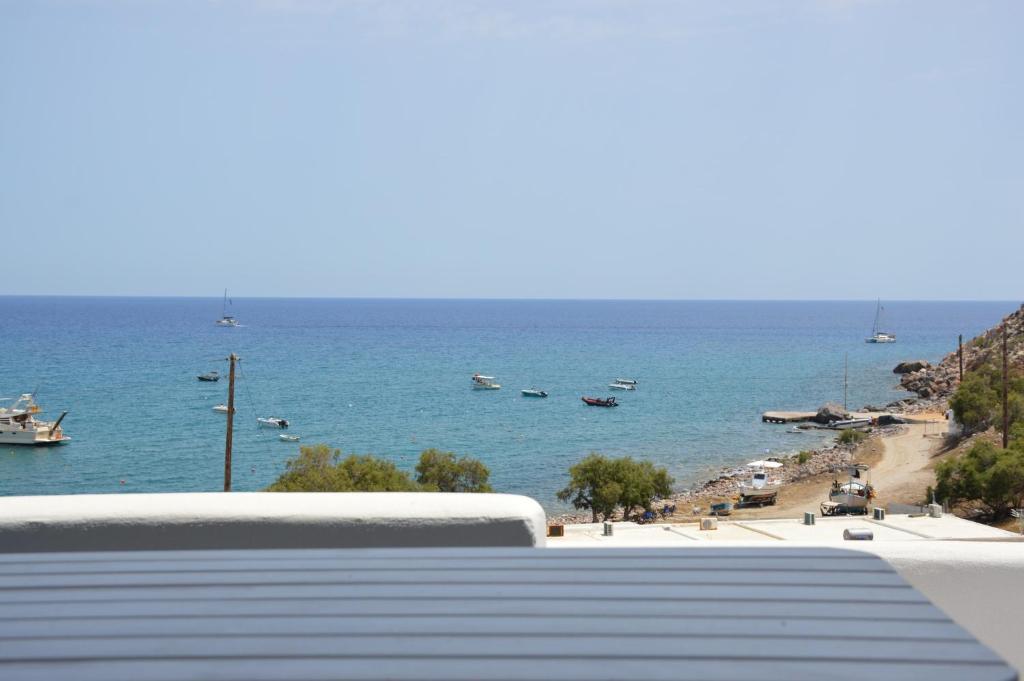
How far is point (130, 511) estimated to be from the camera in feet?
11.1

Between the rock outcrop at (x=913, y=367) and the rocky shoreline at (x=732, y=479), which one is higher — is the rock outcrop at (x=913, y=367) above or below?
above

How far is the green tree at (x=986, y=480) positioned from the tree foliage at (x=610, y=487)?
31.5 ft

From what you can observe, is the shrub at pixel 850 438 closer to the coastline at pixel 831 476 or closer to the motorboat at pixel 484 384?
the coastline at pixel 831 476

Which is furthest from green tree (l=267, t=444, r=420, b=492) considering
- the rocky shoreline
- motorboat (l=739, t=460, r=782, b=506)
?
motorboat (l=739, t=460, r=782, b=506)

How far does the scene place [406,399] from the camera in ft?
234

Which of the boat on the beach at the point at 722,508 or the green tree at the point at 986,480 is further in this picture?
the boat on the beach at the point at 722,508

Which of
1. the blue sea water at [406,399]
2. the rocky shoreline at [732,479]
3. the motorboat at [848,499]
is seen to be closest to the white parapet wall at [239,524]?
the rocky shoreline at [732,479]

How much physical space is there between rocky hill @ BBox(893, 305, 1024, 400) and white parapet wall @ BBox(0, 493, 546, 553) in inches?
2432

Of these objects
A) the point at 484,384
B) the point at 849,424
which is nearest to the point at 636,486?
the point at 849,424

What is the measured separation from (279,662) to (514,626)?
47 cm

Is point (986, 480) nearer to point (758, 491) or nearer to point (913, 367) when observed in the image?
point (758, 491)

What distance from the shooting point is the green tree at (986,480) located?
2745 cm

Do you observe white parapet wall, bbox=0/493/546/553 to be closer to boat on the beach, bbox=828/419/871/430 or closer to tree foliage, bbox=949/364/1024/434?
tree foliage, bbox=949/364/1024/434

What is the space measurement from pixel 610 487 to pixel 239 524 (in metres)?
30.6
